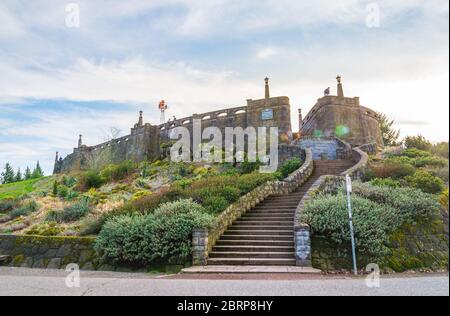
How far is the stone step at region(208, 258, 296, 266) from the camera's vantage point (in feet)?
29.6

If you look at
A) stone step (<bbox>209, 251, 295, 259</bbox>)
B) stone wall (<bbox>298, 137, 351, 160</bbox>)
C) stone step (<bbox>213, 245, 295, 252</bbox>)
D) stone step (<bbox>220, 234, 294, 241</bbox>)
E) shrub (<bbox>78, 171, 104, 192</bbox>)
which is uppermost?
stone wall (<bbox>298, 137, 351, 160</bbox>)

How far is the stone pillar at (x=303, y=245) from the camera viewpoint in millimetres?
8859

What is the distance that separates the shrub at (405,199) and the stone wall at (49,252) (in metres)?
8.32

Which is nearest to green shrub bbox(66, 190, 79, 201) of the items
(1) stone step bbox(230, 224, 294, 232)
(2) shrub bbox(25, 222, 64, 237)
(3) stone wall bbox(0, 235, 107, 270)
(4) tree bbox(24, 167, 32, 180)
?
(2) shrub bbox(25, 222, 64, 237)

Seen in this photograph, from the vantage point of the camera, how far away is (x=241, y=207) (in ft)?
42.2

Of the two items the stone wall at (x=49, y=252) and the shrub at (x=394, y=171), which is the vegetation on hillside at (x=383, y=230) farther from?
the stone wall at (x=49, y=252)

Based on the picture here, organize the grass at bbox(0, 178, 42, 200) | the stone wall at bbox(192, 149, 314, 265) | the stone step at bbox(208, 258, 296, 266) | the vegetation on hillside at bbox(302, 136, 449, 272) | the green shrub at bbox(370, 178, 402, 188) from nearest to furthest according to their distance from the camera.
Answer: the vegetation on hillside at bbox(302, 136, 449, 272), the stone step at bbox(208, 258, 296, 266), the stone wall at bbox(192, 149, 314, 265), the green shrub at bbox(370, 178, 402, 188), the grass at bbox(0, 178, 42, 200)

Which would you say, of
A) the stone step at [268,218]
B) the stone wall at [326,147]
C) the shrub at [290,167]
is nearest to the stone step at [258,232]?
the stone step at [268,218]

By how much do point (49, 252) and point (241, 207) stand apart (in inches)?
252

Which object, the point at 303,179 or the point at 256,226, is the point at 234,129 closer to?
the point at 303,179

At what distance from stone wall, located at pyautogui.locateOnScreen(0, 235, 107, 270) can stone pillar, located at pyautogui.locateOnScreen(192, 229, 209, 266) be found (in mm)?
2639

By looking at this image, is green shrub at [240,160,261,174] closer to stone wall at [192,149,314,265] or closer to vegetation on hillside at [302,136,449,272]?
stone wall at [192,149,314,265]

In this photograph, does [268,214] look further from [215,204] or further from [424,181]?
[424,181]

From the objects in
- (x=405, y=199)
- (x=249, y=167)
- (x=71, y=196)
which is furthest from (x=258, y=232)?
(x=71, y=196)
